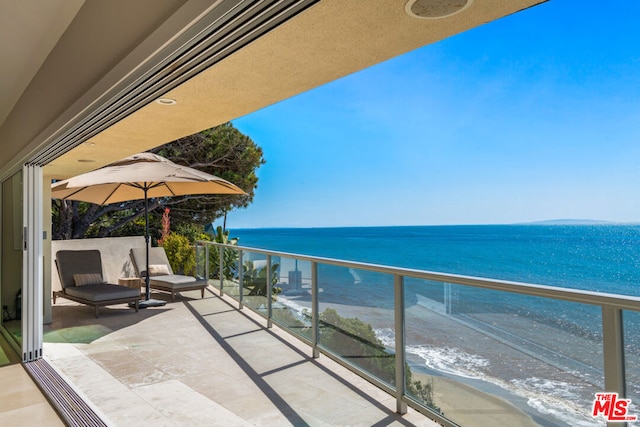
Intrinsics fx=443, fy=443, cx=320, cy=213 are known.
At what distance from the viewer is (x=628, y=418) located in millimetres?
1978

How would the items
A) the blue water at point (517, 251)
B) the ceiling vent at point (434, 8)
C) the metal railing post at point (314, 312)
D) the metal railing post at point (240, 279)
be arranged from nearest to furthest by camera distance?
the ceiling vent at point (434, 8) → the metal railing post at point (314, 312) → the metal railing post at point (240, 279) → the blue water at point (517, 251)

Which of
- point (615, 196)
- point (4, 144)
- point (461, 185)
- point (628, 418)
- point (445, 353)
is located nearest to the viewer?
point (628, 418)

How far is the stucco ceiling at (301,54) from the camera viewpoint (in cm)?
158

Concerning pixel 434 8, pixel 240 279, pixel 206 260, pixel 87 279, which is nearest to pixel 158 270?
pixel 206 260

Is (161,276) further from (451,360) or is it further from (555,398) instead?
(555,398)

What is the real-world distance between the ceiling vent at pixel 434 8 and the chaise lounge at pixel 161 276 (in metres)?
6.81

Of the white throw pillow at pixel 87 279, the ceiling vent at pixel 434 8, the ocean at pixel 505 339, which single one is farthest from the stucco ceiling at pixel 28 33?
the white throw pillow at pixel 87 279

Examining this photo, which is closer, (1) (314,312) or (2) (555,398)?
(2) (555,398)

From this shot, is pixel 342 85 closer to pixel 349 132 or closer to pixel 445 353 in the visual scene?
pixel 349 132

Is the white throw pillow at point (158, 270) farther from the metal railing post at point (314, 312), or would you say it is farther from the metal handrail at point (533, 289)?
the metal handrail at point (533, 289)

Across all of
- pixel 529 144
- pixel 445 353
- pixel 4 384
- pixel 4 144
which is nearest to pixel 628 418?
pixel 445 353

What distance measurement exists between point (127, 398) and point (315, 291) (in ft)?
6.44

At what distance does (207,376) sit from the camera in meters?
4.08

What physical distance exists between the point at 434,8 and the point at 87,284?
730 centimetres
